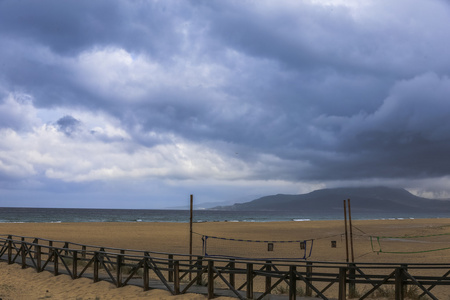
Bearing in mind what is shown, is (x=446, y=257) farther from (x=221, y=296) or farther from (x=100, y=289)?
(x=100, y=289)

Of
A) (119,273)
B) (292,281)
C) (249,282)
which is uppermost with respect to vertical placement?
(292,281)

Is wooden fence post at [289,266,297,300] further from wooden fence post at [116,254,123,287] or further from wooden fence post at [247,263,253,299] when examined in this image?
wooden fence post at [116,254,123,287]

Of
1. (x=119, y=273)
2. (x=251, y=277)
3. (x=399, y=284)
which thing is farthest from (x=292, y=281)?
(x=119, y=273)

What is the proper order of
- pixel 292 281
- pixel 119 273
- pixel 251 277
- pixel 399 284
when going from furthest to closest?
pixel 119 273
pixel 251 277
pixel 292 281
pixel 399 284

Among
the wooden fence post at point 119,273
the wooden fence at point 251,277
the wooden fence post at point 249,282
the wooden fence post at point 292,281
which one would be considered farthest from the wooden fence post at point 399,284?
the wooden fence post at point 119,273

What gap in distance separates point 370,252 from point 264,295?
720 inches

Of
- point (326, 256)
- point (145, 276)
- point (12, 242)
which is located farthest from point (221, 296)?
point (326, 256)

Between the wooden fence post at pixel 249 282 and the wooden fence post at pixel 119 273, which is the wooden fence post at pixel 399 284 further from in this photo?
the wooden fence post at pixel 119 273

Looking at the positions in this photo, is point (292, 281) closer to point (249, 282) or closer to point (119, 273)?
point (249, 282)

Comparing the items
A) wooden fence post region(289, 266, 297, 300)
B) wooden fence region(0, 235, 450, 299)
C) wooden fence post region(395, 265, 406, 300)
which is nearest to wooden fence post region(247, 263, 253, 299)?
wooden fence region(0, 235, 450, 299)

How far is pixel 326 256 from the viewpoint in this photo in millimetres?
25469

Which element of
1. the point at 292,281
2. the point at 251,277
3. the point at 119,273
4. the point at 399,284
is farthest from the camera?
the point at 119,273

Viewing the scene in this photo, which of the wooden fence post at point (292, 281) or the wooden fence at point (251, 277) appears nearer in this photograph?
the wooden fence at point (251, 277)

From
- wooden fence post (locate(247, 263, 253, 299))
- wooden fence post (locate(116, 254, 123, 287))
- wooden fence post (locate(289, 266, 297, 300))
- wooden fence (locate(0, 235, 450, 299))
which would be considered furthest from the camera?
wooden fence post (locate(116, 254, 123, 287))
